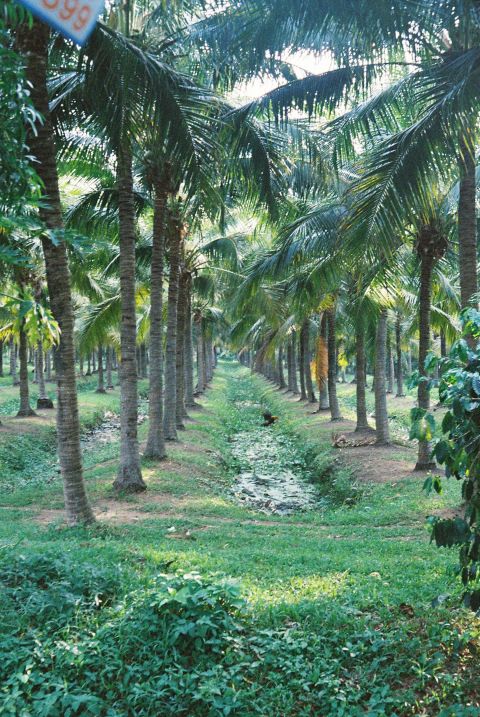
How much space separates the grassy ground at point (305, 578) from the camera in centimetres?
418

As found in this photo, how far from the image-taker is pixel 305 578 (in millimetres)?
6117

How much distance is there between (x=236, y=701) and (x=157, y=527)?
195 inches

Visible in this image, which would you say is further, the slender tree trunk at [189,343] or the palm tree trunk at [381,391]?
the slender tree trunk at [189,343]

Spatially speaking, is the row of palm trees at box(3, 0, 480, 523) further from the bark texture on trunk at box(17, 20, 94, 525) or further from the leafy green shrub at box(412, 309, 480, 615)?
the leafy green shrub at box(412, 309, 480, 615)

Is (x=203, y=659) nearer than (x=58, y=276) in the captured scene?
Yes

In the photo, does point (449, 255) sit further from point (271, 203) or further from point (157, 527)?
point (157, 527)

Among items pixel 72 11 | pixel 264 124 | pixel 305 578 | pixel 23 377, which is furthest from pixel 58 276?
pixel 23 377

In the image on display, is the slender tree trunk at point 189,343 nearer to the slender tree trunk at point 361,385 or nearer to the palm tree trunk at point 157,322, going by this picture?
the slender tree trunk at point 361,385

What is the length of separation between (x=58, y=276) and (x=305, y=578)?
4510 mm

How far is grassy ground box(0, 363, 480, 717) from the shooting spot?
418cm

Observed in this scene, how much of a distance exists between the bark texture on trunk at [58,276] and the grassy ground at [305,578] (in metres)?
0.71

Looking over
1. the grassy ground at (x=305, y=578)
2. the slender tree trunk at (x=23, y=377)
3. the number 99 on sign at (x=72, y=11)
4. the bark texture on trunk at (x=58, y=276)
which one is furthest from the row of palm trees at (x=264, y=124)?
the slender tree trunk at (x=23, y=377)

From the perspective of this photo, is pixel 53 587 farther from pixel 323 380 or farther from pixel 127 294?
pixel 323 380

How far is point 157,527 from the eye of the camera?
29.1 ft
